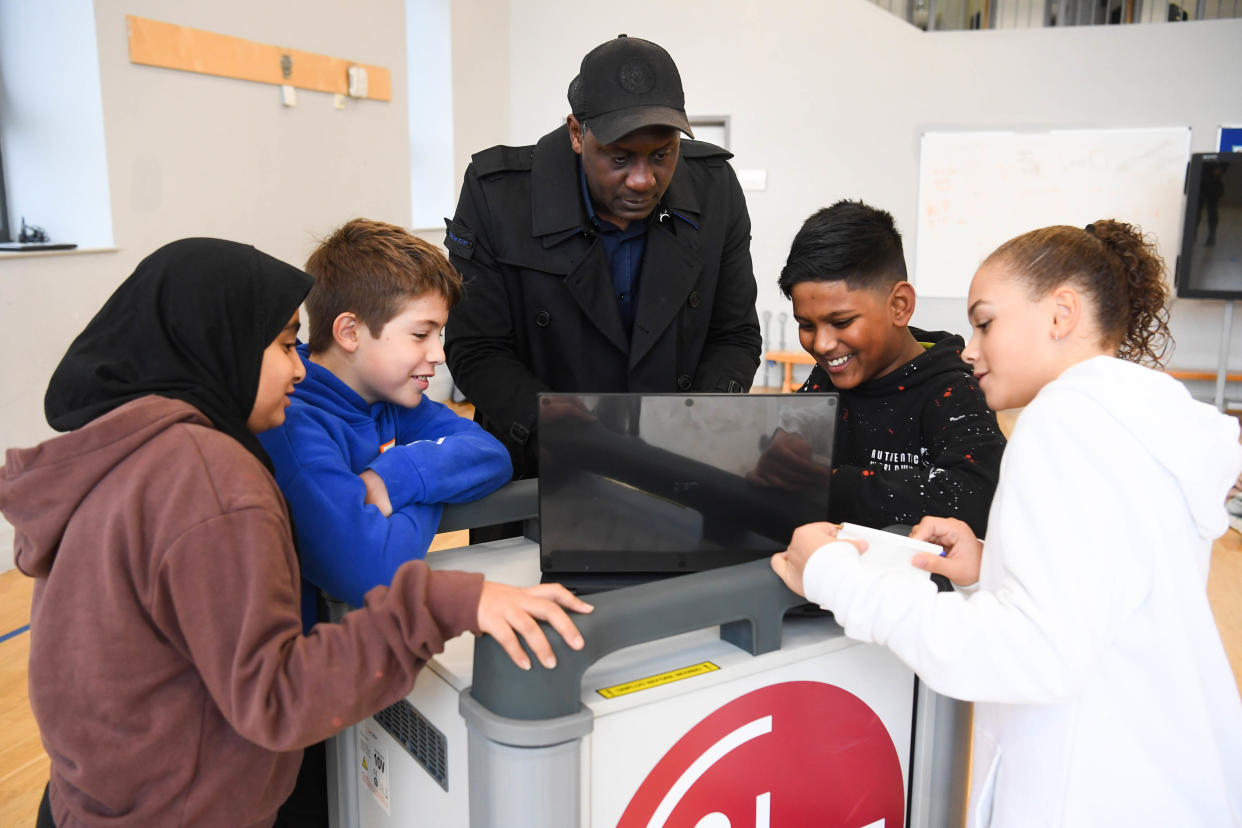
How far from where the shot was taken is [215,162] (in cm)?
401

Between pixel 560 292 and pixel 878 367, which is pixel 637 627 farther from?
pixel 560 292

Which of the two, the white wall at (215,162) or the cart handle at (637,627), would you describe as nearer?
the cart handle at (637,627)

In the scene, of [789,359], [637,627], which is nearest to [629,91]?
[637,627]

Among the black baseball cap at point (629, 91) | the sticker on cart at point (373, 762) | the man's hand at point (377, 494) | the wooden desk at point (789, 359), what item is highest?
the black baseball cap at point (629, 91)

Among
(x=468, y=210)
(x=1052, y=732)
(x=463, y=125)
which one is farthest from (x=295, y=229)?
(x=1052, y=732)

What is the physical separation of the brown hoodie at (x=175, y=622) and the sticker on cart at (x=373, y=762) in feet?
0.68

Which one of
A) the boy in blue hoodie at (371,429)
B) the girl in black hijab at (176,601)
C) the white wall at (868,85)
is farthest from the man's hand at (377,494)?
the white wall at (868,85)

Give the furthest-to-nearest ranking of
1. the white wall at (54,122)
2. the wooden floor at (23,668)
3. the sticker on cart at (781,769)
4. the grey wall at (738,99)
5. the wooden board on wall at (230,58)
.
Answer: the grey wall at (738,99), the wooden board on wall at (230,58), the white wall at (54,122), the wooden floor at (23,668), the sticker on cart at (781,769)

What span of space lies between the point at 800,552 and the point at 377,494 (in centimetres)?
49

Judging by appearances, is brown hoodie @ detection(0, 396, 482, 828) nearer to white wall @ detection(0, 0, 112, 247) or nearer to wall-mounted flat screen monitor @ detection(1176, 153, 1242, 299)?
white wall @ detection(0, 0, 112, 247)

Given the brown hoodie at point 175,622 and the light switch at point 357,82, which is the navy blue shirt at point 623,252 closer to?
the brown hoodie at point 175,622

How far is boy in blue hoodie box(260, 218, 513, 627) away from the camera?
105 cm

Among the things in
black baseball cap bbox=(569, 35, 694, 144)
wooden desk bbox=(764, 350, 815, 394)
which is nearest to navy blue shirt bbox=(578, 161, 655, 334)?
black baseball cap bbox=(569, 35, 694, 144)

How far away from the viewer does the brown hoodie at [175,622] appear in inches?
30.6
